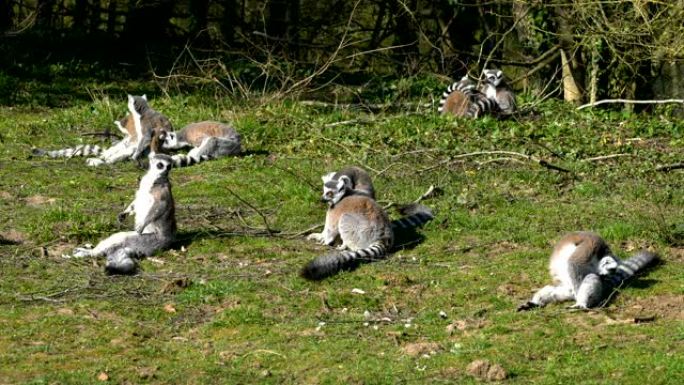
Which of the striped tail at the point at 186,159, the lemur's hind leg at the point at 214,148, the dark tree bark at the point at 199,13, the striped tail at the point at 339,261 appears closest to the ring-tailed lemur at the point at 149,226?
the striped tail at the point at 339,261

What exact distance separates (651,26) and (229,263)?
7.40 meters

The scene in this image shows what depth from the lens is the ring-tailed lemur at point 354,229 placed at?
11344 millimetres

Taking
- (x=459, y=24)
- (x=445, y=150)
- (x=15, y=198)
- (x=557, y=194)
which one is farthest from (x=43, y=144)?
(x=459, y=24)

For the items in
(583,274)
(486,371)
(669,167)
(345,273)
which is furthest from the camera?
(669,167)

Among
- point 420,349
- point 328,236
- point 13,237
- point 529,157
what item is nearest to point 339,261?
point 328,236

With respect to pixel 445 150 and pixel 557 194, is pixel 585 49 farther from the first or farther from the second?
pixel 557 194

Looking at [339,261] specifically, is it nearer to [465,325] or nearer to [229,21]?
[465,325]

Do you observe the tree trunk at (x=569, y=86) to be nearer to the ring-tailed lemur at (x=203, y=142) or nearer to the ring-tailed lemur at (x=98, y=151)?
the ring-tailed lemur at (x=203, y=142)

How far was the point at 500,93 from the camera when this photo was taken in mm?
19141

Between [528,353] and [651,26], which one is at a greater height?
[651,26]

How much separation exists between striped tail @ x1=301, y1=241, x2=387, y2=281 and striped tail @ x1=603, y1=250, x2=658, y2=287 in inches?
93.1

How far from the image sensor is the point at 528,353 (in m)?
8.87

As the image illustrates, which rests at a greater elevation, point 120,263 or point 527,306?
point 527,306

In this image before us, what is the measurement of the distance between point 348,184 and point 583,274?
3.52 m
